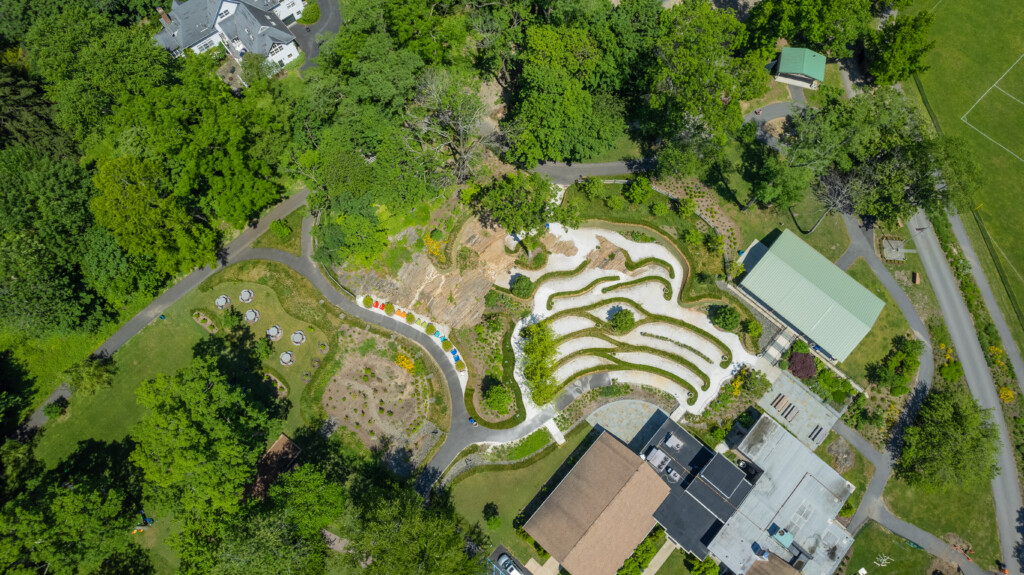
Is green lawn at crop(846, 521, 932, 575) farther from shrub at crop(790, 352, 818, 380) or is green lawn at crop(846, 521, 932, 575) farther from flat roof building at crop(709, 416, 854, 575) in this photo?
shrub at crop(790, 352, 818, 380)

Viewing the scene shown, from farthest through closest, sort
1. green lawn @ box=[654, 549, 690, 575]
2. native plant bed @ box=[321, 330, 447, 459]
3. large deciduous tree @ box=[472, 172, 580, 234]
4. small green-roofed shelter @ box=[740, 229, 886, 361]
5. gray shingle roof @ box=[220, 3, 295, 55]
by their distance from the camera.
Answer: gray shingle roof @ box=[220, 3, 295, 55] < small green-roofed shelter @ box=[740, 229, 886, 361] < native plant bed @ box=[321, 330, 447, 459] < large deciduous tree @ box=[472, 172, 580, 234] < green lawn @ box=[654, 549, 690, 575]

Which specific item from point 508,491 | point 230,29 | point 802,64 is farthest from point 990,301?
point 230,29

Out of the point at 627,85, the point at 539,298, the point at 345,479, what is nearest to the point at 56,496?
the point at 345,479

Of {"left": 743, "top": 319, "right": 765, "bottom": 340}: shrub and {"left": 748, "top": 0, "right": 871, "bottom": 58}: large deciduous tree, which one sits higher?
{"left": 748, "top": 0, "right": 871, "bottom": 58}: large deciduous tree

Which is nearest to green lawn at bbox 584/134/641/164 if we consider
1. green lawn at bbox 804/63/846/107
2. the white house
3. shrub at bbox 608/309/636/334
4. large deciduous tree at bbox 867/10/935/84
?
shrub at bbox 608/309/636/334

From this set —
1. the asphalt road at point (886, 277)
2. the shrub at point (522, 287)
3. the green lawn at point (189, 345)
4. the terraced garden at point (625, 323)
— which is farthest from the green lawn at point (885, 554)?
the green lawn at point (189, 345)

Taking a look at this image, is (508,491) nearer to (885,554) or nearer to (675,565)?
(675,565)

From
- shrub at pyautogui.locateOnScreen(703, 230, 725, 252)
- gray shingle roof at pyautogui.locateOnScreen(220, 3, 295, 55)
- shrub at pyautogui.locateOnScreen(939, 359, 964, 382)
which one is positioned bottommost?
gray shingle roof at pyautogui.locateOnScreen(220, 3, 295, 55)
